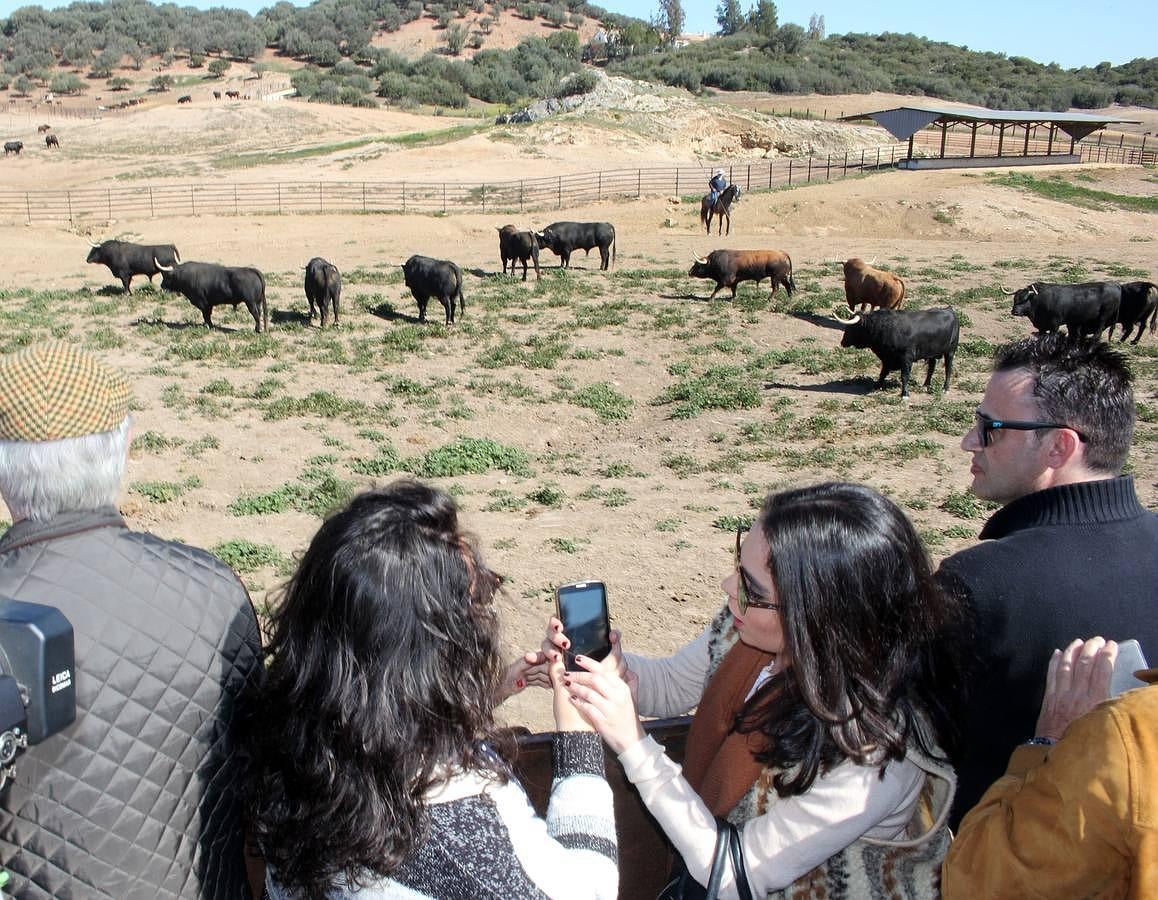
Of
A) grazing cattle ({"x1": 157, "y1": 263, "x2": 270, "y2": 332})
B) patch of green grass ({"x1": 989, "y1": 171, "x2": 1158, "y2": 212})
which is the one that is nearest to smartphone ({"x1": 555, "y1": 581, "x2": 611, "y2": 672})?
grazing cattle ({"x1": 157, "y1": 263, "x2": 270, "y2": 332})

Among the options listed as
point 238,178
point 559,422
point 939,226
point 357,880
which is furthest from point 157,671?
point 238,178

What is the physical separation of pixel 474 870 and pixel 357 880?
24cm

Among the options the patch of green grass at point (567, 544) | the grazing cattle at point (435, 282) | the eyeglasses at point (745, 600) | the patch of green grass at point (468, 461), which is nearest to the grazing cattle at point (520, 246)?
the grazing cattle at point (435, 282)

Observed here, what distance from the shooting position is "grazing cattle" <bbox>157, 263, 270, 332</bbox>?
51.6ft

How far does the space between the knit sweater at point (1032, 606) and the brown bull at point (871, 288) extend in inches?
582

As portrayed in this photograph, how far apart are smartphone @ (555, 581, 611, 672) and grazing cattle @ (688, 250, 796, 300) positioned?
A: 646 inches

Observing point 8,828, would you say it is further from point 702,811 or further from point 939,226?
point 939,226

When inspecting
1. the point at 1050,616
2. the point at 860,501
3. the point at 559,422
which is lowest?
the point at 559,422

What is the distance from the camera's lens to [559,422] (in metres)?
11.5

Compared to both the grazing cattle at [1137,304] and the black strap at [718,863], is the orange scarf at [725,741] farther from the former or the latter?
the grazing cattle at [1137,304]

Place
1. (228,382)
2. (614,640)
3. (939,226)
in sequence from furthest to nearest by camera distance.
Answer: (939,226)
(228,382)
(614,640)

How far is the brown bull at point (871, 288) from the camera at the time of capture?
1688 cm

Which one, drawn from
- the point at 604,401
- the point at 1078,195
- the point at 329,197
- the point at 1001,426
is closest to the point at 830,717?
the point at 1001,426

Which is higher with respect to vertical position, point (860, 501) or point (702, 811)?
point (860, 501)
